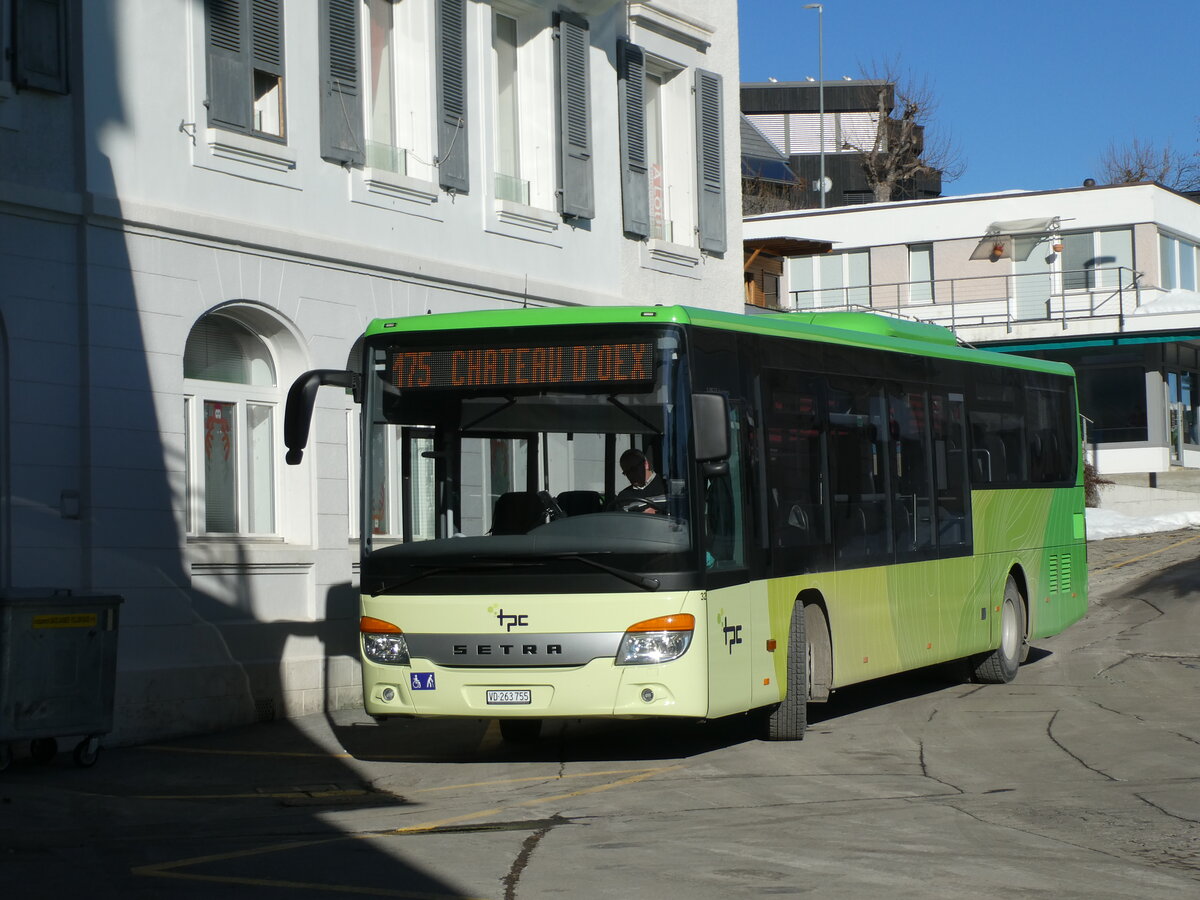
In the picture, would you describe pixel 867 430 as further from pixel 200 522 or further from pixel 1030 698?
pixel 200 522

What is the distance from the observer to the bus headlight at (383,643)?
446 inches

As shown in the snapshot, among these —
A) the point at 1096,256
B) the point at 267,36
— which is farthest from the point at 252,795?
the point at 1096,256

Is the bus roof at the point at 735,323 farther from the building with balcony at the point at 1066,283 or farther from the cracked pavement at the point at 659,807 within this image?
the building with balcony at the point at 1066,283

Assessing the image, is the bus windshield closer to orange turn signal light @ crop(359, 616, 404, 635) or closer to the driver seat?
the driver seat

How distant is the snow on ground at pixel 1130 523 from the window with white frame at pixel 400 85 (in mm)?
21881

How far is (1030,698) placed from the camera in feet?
49.3

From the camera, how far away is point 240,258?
50.6ft

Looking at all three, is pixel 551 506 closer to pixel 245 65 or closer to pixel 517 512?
pixel 517 512

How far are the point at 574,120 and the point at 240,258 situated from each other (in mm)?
5627

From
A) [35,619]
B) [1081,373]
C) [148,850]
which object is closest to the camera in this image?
[148,850]

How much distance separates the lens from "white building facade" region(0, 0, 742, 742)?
13.6m

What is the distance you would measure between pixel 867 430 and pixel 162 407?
18.4 ft

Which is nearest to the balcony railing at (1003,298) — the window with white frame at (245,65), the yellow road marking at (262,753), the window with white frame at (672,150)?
the window with white frame at (672,150)

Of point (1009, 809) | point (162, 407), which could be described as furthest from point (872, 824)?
point (162, 407)
